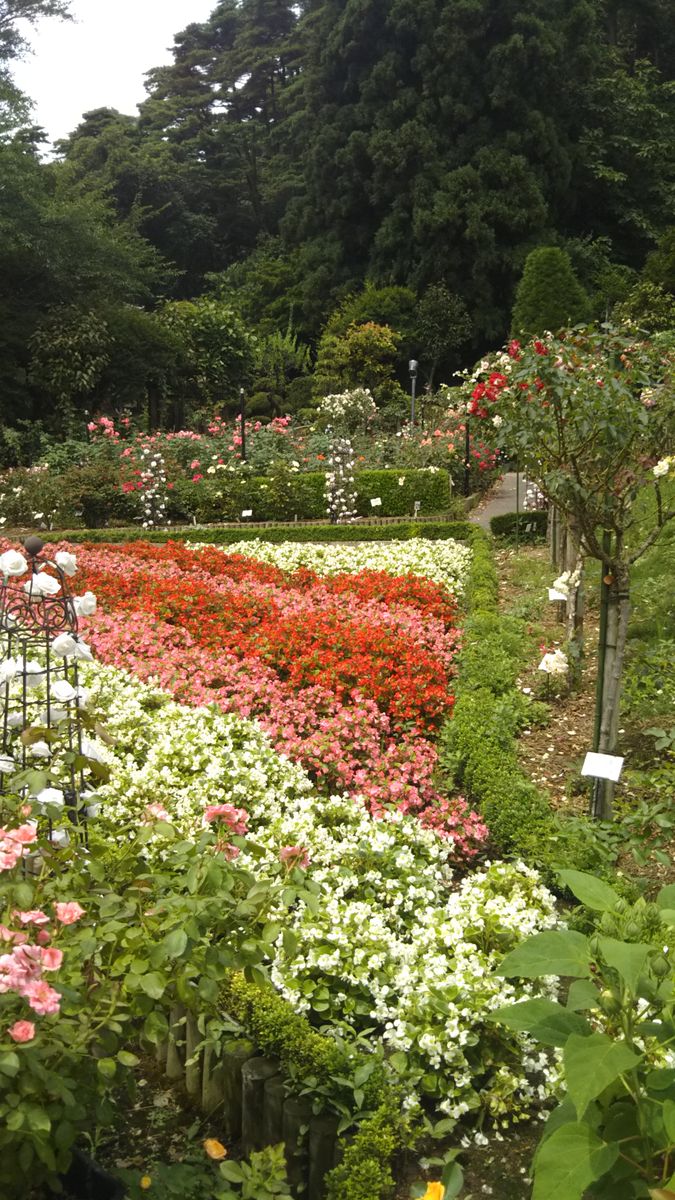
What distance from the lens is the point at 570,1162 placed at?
4.75ft

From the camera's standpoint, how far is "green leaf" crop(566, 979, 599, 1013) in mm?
1561

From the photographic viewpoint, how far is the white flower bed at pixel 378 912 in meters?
2.29

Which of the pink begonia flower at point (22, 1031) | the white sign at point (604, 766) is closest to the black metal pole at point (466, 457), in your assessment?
the white sign at point (604, 766)

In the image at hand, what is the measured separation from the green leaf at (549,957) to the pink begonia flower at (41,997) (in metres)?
0.75

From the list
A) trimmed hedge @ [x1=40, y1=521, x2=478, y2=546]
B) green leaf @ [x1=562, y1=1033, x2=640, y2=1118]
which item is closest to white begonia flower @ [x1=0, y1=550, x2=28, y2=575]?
green leaf @ [x1=562, y1=1033, x2=640, y2=1118]

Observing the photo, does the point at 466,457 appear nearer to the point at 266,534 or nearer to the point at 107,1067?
the point at 266,534

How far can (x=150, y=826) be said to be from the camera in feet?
6.79

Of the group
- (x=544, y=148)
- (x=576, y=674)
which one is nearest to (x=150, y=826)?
(x=576, y=674)

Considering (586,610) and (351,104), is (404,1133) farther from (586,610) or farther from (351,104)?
(351,104)

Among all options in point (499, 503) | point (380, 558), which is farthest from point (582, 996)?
point (499, 503)

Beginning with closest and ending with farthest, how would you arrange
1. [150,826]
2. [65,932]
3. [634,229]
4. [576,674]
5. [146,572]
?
[65,932] < [150,826] < [576,674] < [146,572] < [634,229]

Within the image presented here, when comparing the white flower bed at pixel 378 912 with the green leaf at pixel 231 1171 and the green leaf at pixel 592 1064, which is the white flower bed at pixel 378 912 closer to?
the green leaf at pixel 231 1171

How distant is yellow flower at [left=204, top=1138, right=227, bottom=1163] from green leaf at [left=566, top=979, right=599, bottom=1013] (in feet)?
3.55

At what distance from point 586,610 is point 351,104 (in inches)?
943
